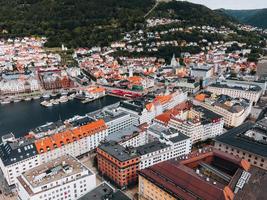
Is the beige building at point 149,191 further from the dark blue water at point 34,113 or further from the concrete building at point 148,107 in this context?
the dark blue water at point 34,113

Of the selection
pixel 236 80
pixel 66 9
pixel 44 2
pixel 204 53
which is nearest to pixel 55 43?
pixel 66 9

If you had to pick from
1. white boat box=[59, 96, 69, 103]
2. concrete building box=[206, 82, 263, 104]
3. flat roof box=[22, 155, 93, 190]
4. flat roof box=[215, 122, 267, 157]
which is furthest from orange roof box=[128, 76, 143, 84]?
flat roof box=[22, 155, 93, 190]

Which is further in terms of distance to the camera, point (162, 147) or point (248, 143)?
point (248, 143)

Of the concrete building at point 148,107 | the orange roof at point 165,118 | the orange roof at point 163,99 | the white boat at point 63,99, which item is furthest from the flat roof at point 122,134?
the white boat at point 63,99

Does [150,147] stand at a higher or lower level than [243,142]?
higher

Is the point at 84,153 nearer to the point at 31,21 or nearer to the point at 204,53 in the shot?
the point at 204,53

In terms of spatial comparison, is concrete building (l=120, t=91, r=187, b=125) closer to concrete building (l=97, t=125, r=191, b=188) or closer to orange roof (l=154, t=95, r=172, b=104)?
orange roof (l=154, t=95, r=172, b=104)

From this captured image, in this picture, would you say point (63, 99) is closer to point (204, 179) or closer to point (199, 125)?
point (199, 125)

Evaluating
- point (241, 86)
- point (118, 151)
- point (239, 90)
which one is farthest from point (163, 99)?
point (118, 151)
